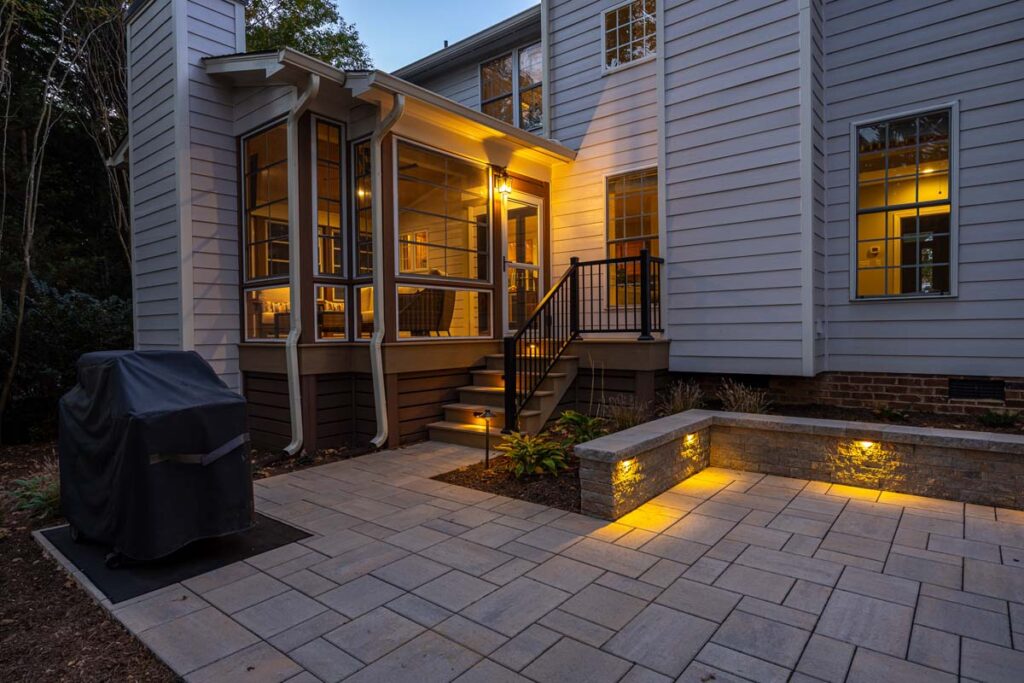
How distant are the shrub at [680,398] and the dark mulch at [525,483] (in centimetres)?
141

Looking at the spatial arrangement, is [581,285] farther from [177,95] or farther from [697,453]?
[177,95]

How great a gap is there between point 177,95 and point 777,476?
6626 mm

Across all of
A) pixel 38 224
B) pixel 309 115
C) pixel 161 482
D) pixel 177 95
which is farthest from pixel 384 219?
pixel 38 224

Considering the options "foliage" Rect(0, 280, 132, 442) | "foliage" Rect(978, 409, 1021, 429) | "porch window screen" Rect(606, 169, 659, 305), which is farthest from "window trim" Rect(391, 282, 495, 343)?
"foliage" Rect(978, 409, 1021, 429)

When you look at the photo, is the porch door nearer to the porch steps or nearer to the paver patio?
the porch steps

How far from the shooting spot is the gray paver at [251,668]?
6.40 feet

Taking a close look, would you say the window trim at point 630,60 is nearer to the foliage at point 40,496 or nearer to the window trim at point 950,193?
the window trim at point 950,193

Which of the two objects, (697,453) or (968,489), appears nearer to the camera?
(968,489)

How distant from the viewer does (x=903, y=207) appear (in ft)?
17.2

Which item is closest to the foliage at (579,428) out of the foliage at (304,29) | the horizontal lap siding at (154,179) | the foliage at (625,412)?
the foliage at (625,412)

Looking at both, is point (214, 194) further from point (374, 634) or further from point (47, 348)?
point (374, 634)

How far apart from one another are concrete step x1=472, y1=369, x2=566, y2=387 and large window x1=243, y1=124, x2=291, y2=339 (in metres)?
2.02

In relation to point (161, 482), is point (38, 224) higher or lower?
higher

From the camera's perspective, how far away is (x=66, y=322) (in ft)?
22.6
